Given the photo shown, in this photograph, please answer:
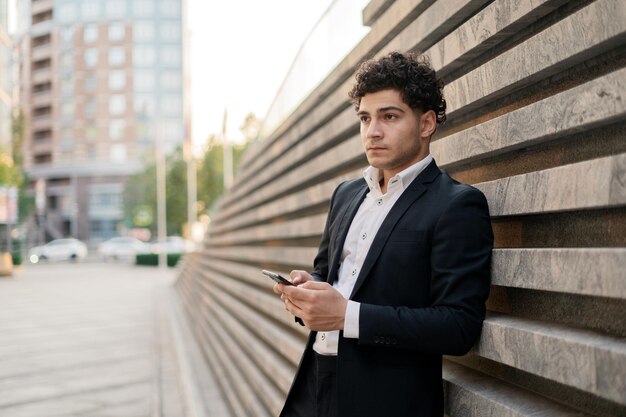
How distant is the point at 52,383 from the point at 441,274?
6462 mm

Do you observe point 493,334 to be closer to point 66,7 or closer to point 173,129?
point 173,129

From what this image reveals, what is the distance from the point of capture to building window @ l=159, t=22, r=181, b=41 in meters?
81.8

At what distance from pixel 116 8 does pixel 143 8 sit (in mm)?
3133

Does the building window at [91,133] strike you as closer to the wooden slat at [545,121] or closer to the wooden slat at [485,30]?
the wooden slat at [485,30]

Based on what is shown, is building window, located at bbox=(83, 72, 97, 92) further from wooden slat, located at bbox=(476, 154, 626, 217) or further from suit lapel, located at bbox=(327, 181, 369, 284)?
wooden slat, located at bbox=(476, 154, 626, 217)

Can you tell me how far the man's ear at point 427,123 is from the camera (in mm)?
2299

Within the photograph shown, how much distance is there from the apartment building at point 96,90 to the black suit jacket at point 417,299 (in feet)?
253

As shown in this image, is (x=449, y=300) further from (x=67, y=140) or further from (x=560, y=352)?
(x=67, y=140)

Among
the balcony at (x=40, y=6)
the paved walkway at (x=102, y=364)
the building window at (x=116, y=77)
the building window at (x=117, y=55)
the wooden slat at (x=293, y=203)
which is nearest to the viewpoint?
the wooden slat at (x=293, y=203)

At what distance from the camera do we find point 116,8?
81.8 meters

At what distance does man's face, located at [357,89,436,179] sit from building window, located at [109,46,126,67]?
83.3 m

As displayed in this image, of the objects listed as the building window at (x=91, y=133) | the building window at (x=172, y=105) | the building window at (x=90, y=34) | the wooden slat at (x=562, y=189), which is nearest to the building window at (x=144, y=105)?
the building window at (x=172, y=105)

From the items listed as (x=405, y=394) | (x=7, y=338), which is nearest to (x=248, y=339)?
(x=405, y=394)

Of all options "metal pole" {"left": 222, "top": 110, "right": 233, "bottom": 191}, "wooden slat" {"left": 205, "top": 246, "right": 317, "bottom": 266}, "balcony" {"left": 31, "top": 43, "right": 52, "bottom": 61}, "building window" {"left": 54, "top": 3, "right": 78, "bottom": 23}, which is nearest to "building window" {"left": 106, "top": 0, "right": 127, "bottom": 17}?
"building window" {"left": 54, "top": 3, "right": 78, "bottom": 23}
